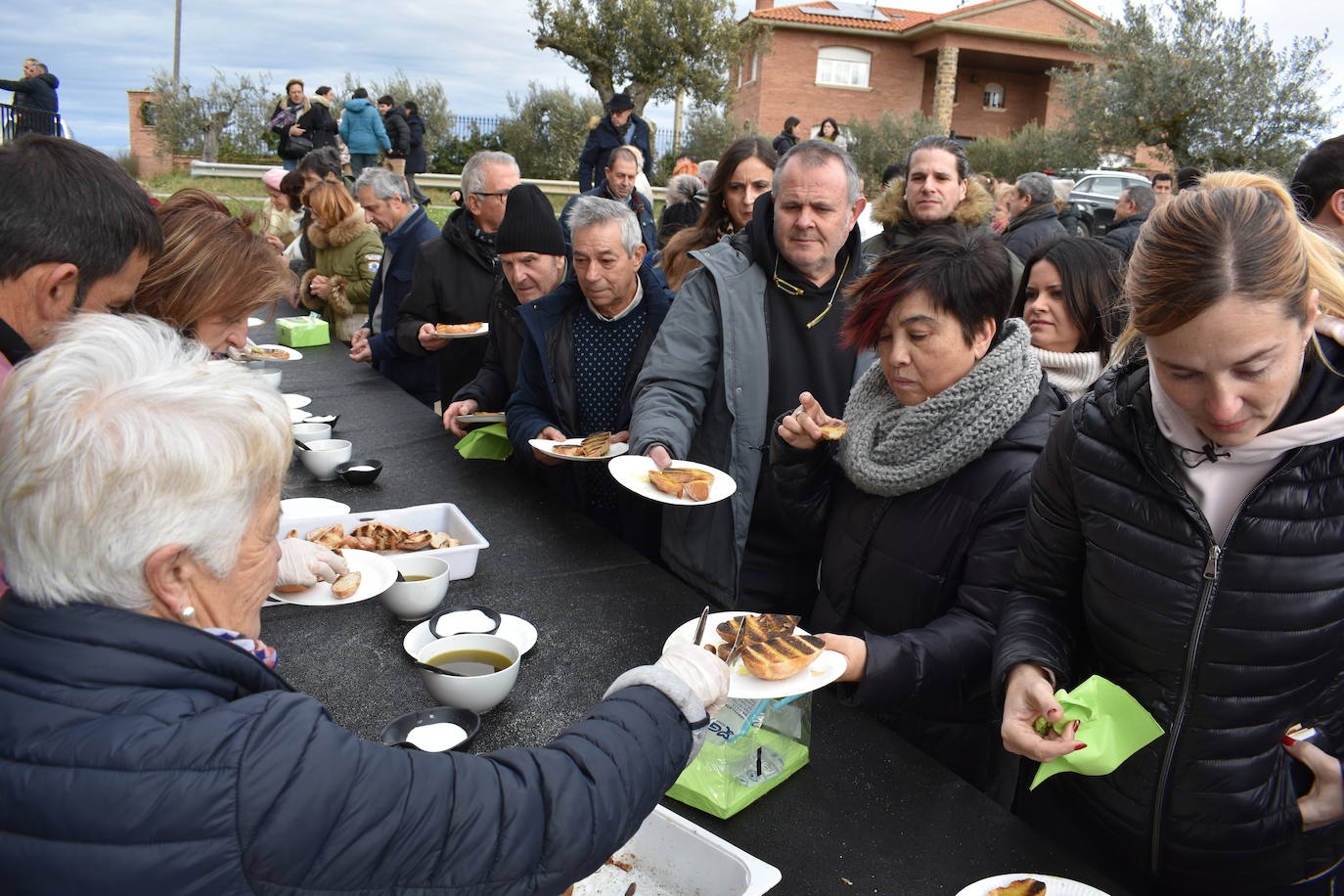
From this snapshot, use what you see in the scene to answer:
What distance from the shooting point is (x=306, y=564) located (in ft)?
6.72

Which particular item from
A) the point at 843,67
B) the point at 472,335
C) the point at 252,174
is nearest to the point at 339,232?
the point at 472,335

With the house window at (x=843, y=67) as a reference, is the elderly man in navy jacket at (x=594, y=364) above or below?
below

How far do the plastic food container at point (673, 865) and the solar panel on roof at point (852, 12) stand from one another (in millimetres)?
32132

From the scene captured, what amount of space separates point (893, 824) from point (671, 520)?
5.46 feet

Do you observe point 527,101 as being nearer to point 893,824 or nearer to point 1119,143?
point 1119,143

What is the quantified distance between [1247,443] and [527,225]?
9.43 feet

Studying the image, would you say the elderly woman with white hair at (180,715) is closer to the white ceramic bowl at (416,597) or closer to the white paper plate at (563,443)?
the white ceramic bowl at (416,597)

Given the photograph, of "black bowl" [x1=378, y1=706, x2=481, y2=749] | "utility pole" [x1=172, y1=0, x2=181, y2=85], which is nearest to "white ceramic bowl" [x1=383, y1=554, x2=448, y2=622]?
"black bowl" [x1=378, y1=706, x2=481, y2=749]

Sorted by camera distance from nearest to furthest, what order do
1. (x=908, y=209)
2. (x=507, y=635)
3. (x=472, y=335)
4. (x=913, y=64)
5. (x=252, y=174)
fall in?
(x=507, y=635)
(x=472, y=335)
(x=908, y=209)
(x=252, y=174)
(x=913, y=64)

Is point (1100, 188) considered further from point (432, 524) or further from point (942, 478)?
point (432, 524)

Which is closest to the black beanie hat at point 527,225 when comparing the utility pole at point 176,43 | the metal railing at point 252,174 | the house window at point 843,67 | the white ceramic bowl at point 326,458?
the white ceramic bowl at point 326,458

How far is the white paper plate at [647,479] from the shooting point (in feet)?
7.60

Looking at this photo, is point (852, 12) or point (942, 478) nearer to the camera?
point (942, 478)

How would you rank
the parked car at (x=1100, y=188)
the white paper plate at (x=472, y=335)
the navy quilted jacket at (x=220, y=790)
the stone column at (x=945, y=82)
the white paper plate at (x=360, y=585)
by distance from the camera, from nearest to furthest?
1. the navy quilted jacket at (x=220, y=790)
2. the white paper plate at (x=360, y=585)
3. the white paper plate at (x=472, y=335)
4. the parked car at (x=1100, y=188)
5. the stone column at (x=945, y=82)
